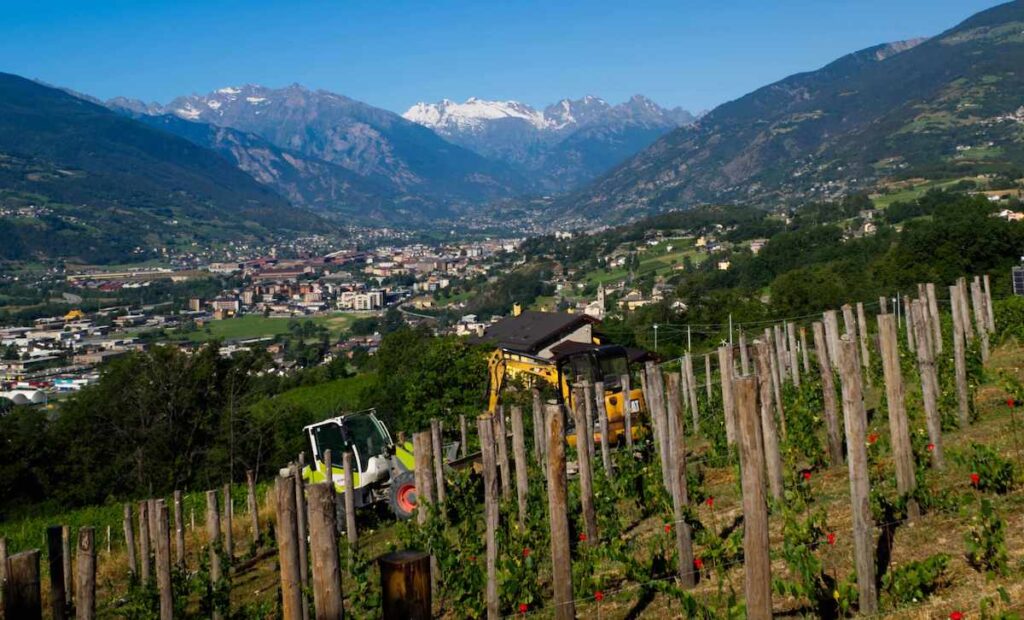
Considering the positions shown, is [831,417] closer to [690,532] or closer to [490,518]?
[690,532]

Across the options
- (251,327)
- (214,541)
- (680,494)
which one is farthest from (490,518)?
(251,327)

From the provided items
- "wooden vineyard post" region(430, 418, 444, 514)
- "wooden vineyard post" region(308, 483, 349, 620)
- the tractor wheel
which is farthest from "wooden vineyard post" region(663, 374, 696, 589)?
the tractor wheel

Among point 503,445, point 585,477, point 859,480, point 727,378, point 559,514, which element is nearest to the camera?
point 859,480

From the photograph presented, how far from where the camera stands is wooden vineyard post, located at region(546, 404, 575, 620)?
7.33 meters

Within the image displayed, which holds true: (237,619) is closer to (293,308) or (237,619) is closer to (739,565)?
(739,565)

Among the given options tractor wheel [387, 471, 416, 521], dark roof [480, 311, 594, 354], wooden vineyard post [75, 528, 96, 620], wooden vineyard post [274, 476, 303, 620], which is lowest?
tractor wheel [387, 471, 416, 521]

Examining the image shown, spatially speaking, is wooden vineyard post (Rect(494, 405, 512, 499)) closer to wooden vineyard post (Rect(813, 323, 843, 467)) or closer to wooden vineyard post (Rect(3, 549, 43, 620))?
wooden vineyard post (Rect(813, 323, 843, 467))

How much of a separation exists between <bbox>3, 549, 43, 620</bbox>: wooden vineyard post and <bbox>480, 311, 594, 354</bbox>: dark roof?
45.2 metres

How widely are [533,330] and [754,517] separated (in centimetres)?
4847

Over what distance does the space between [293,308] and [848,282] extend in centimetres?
11753

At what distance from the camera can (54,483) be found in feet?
125

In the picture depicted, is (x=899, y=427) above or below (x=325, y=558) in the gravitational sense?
below

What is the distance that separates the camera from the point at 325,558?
5117 mm

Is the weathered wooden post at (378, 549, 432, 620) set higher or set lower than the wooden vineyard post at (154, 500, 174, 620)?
higher
